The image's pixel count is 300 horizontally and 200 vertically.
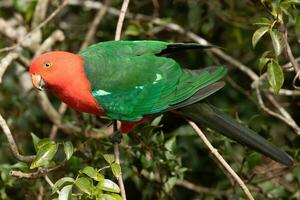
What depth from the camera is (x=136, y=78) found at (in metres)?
2.59

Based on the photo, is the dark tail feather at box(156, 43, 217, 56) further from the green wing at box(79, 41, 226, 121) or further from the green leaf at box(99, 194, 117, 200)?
the green leaf at box(99, 194, 117, 200)

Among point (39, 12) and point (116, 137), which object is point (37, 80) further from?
point (39, 12)

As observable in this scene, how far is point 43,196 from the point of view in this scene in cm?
277

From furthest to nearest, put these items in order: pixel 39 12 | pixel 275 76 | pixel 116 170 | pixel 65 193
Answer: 1. pixel 39 12
2. pixel 275 76
3. pixel 116 170
4. pixel 65 193

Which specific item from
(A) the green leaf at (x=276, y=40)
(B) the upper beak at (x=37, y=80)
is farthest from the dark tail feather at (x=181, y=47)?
(B) the upper beak at (x=37, y=80)

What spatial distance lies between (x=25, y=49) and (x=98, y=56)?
3.20ft

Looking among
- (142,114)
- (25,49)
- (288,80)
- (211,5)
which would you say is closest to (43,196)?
(142,114)

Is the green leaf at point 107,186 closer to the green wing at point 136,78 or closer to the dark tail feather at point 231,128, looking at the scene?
the green wing at point 136,78

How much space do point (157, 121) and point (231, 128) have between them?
348 mm

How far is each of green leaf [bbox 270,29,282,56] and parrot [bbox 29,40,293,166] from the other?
316 millimetres

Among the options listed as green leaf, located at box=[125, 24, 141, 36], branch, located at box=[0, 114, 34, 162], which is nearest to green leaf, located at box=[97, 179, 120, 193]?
branch, located at box=[0, 114, 34, 162]

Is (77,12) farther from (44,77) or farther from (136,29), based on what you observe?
(44,77)

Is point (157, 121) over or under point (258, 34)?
under

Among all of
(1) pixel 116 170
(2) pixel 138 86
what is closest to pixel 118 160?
(1) pixel 116 170
